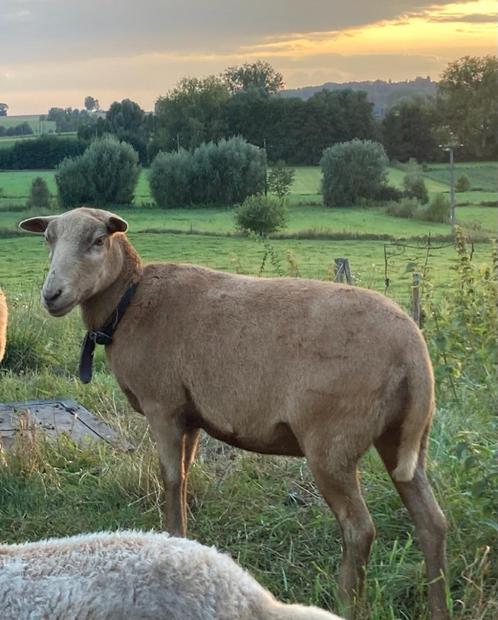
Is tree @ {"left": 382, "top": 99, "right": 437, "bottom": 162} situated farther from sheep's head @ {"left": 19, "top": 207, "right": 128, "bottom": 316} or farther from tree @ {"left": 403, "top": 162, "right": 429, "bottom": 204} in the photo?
sheep's head @ {"left": 19, "top": 207, "right": 128, "bottom": 316}

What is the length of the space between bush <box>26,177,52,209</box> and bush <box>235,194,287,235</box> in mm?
5837

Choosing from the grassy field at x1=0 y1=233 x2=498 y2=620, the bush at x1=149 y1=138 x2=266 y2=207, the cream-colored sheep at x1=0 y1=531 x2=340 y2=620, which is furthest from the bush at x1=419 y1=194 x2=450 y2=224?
the cream-colored sheep at x1=0 y1=531 x2=340 y2=620

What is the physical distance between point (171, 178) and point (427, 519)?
73.6ft

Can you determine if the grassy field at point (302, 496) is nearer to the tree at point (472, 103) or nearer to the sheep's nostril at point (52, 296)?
the sheep's nostril at point (52, 296)

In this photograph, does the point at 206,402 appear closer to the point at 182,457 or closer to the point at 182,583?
the point at 182,457

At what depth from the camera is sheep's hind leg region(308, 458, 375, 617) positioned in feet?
13.2

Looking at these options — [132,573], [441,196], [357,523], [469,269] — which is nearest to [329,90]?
[441,196]

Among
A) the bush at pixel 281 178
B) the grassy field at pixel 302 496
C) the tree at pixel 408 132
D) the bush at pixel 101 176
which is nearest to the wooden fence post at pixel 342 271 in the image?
the grassy field at pixel 302 496

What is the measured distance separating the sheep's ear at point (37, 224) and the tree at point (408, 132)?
1744 centimetres

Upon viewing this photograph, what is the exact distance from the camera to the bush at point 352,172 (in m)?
23.7

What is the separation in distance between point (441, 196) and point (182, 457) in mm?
22035

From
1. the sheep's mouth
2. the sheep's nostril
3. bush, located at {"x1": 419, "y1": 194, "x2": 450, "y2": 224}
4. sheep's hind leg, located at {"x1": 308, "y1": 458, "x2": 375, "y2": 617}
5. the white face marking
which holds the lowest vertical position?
bush, located at {"x1": 419, "y1": 194, "x2": 450, "y2": 224}

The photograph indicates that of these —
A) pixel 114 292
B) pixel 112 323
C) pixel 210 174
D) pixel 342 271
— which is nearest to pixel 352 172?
pixel 210 174

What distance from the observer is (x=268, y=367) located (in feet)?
13.9
